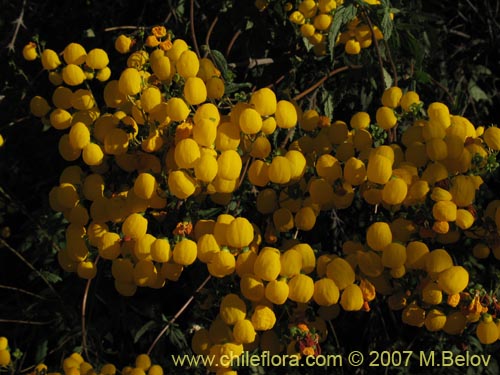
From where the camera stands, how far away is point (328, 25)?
1.70 metres

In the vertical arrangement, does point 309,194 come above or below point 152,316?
above

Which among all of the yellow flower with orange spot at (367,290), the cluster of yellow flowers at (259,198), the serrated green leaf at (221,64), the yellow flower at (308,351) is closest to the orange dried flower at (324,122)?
the cluster of yellow flowers at (259,198)

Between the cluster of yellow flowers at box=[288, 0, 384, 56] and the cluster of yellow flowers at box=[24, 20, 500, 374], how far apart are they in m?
0.37

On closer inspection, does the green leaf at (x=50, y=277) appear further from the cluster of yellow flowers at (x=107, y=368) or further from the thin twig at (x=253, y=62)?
A: the thin twig at (x=253, y=62)

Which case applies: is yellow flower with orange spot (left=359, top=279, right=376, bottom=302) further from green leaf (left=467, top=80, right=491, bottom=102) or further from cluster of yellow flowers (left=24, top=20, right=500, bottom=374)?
green leaf (left=467, top=80, right=491, bottom=102)

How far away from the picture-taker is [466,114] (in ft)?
8.66

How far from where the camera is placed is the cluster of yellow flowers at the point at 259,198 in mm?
1191

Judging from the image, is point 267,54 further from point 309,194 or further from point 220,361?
point 220,361

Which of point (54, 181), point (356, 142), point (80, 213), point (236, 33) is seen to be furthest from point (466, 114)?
point (80, 213)

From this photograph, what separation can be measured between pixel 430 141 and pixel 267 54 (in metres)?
0.98

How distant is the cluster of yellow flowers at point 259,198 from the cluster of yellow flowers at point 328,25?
0.37 m

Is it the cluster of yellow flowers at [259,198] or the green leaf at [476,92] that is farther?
the green leaf at [476,92]

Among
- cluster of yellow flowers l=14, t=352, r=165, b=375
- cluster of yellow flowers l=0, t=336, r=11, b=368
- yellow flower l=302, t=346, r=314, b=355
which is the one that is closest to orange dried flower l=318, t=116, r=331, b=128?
yellow flower l=302, t=346, r=314, b=355

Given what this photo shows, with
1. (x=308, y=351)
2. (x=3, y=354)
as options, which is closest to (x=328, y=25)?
(x=308, y=351)
